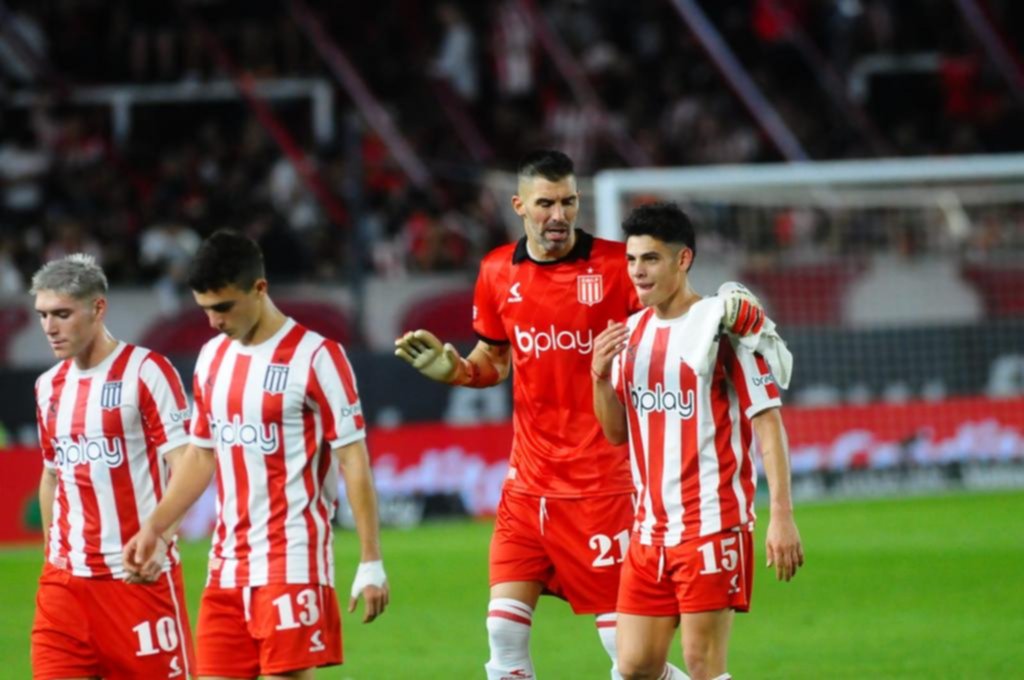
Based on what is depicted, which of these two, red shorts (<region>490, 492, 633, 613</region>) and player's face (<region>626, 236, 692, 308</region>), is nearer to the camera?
player's face (<region>626, 236, 692, 308</region>)

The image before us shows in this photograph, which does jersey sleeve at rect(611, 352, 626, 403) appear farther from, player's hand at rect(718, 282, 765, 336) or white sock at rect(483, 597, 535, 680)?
white sock at rect(483, 597, 535, 680)

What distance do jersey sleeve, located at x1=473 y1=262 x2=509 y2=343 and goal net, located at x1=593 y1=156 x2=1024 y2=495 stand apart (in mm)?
9626

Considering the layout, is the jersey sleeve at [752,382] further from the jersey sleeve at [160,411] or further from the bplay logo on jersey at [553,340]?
the jersey sleeve at [160,411]

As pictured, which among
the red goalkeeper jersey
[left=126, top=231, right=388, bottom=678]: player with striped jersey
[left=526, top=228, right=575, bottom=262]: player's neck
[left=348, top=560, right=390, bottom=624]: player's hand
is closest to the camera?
[left=348, top=560, right=390, bottom=624]: player's hand

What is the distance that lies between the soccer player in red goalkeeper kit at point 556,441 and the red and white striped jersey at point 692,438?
682 mm

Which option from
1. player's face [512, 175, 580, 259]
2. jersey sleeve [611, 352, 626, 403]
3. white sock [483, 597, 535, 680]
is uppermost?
player's face [512, 175, 580, 259]

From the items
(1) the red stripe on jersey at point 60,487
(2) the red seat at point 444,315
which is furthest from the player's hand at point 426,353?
(2) the red seat at point 444,315

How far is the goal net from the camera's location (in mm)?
18000

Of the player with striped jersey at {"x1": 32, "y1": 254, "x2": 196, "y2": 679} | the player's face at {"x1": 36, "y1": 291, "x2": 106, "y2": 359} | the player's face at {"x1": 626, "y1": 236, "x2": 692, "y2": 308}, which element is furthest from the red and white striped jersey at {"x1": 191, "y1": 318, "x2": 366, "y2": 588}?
the player's face at {"x1": 626, "y1": 236, "x2": 692, "y2": 308}

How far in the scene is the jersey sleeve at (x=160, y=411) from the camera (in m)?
7.03

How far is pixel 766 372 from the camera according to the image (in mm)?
6738

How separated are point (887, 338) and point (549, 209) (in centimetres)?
1105

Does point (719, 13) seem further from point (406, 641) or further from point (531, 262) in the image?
point (531, 262)

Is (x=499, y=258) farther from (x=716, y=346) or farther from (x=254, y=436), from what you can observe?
(x=254, y=436)
